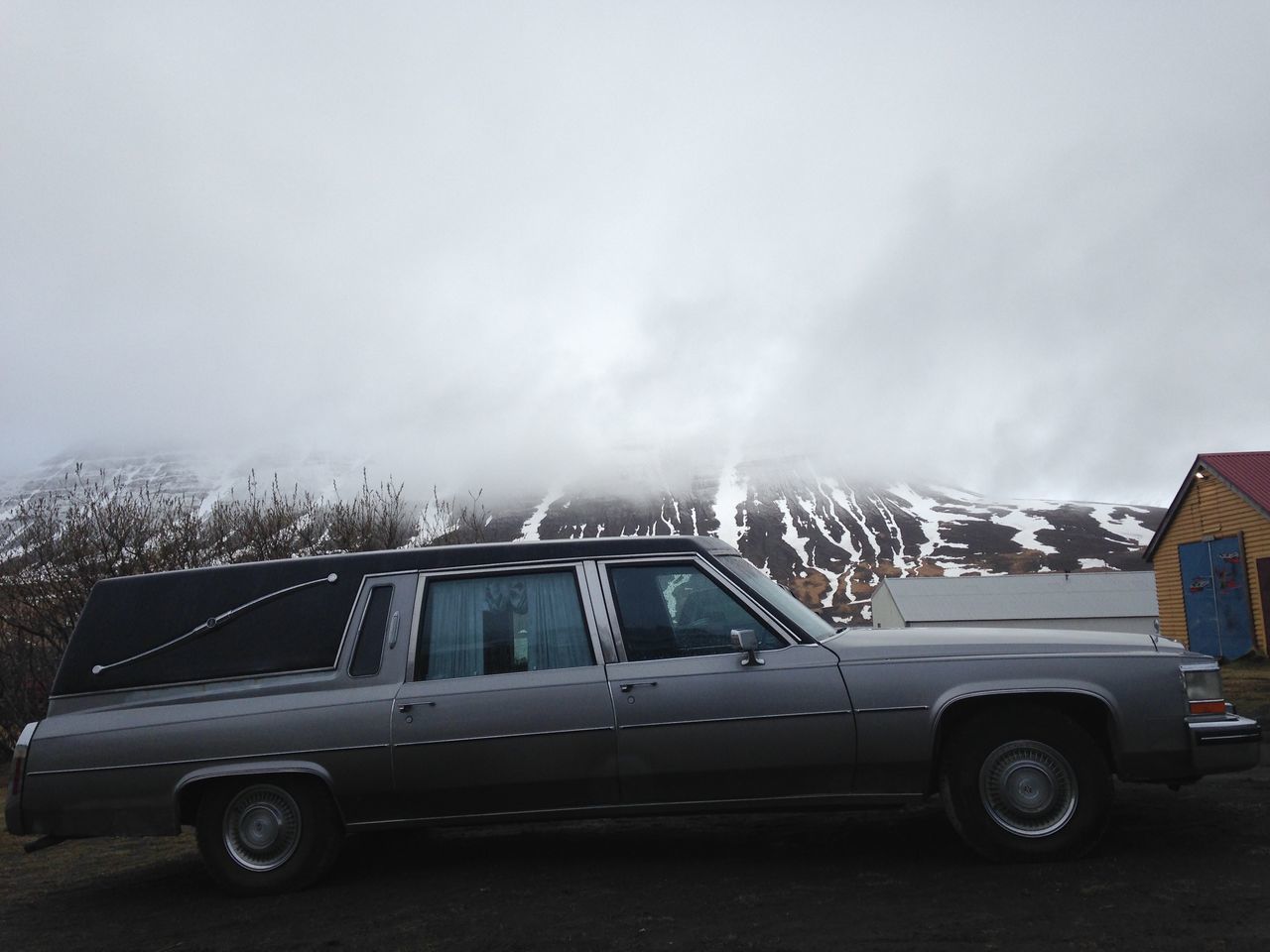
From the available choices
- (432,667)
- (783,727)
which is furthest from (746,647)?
(432,667)

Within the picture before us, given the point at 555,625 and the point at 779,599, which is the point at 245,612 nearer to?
the point at 555,625

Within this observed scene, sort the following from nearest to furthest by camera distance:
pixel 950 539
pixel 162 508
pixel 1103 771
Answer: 1. pixel 1103 771
2. pixel 162 508
3. pixel 950 539

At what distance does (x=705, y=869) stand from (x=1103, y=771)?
81.7 inches

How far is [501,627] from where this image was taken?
18.1ft

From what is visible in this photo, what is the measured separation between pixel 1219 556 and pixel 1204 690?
26.7m

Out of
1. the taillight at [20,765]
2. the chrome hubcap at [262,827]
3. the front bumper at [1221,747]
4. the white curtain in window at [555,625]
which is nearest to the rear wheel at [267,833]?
the chrome hubcap at [262,827]

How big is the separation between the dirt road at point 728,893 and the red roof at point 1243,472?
22.3 m

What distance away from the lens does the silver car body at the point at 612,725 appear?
5.03 metres

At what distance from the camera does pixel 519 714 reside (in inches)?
205

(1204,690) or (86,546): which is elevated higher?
(86,546)

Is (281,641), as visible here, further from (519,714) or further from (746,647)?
(746,647)

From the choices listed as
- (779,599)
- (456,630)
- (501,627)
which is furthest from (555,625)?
(779,599)

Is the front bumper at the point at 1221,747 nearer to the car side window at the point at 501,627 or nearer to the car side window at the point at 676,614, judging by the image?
the car side window at the point at 676,614

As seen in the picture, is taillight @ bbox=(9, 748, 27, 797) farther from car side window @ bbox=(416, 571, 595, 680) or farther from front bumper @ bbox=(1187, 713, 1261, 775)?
front bumper @ bbox=(1187, 713, 1261, 775)
